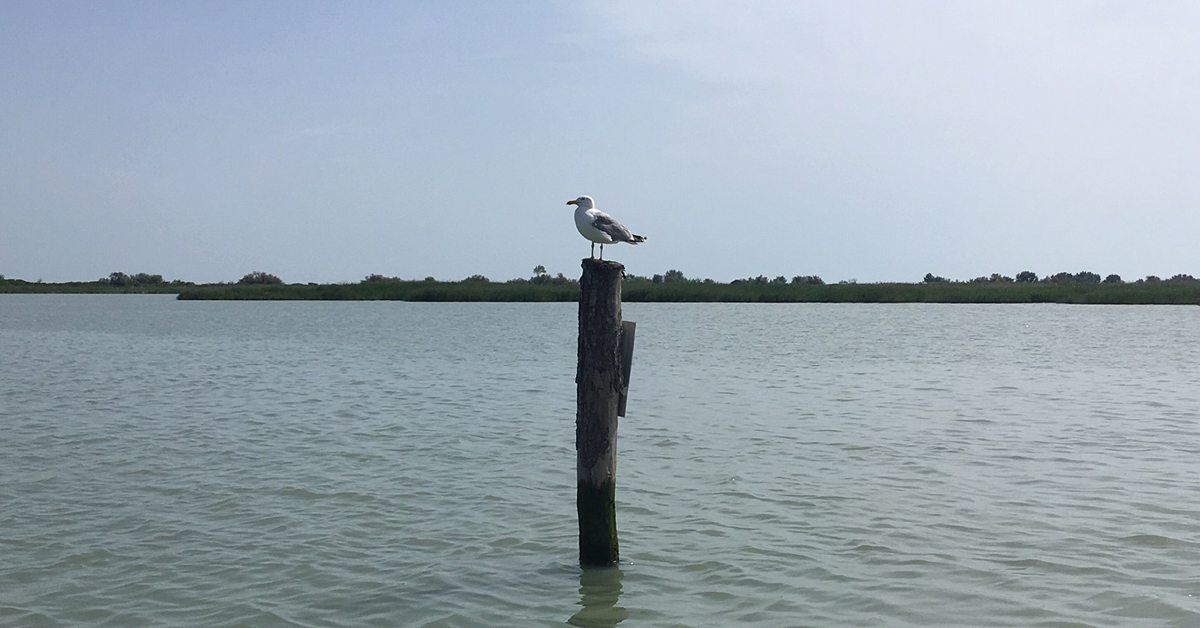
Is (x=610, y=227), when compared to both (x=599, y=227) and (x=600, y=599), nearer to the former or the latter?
(x=599, y=227)

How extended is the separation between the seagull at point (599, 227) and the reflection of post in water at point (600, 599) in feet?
9.69

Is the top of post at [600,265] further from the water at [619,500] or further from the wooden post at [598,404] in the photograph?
the water at [619,500]

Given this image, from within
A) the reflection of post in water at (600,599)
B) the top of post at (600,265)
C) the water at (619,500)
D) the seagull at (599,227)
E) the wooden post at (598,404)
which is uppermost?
the seagull at (599,227)

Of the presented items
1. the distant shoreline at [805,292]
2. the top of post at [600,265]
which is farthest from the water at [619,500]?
the distant shoreline at [805,292]

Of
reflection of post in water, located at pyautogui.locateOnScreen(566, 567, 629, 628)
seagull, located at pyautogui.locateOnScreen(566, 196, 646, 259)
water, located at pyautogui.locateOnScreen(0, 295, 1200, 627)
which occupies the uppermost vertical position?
seagull, located at pyautogui.locateOnScreen(566, 196, 646, 259)

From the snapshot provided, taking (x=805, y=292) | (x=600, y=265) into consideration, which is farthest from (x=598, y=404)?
(x=805, y=292)

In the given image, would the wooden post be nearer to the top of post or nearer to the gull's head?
the top of post

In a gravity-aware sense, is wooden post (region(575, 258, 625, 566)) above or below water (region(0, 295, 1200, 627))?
above

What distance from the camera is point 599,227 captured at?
379 inches

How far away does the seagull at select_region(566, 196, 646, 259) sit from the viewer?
962cm

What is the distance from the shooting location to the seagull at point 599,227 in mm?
9625

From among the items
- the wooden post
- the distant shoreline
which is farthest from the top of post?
the distant shoreline

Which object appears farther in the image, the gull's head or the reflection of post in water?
the gull's head

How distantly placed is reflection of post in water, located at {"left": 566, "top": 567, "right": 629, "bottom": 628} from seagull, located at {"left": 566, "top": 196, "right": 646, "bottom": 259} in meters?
2.95
